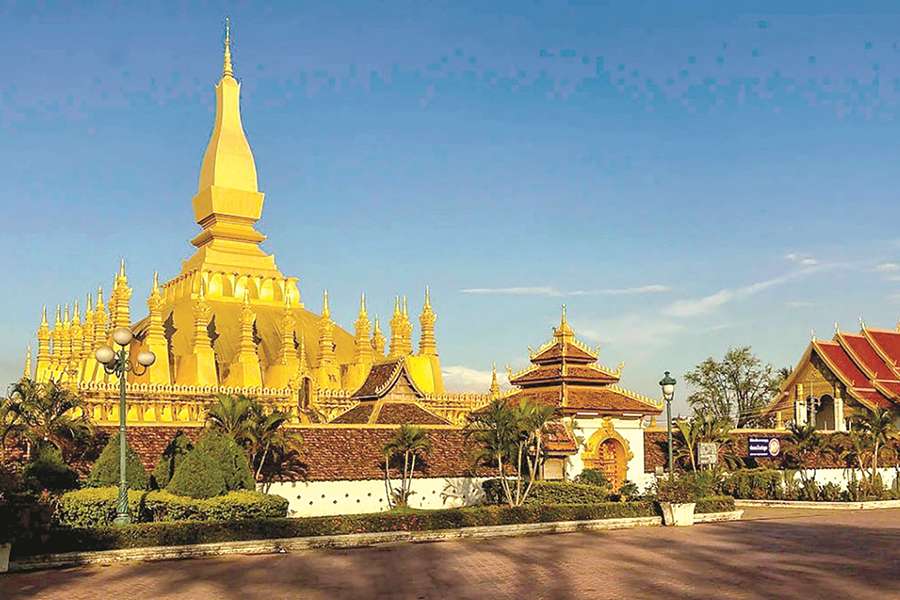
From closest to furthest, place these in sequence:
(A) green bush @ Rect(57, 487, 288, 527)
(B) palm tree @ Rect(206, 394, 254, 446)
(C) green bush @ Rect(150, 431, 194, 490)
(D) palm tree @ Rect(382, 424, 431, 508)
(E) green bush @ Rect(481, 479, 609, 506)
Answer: (A) green bush @ Rect(57, 487, 288, 527) → (C) green bush @ Rect(150, 431, 194, 490) → (B) palm tree @ Rect(206, 394, 254, 446) → (E) green bush @ Rect(481, 479, 609, 506) → (D) palm tree @ Rect(382, 424, 431, 508)

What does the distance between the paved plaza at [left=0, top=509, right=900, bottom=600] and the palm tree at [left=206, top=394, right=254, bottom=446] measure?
600cm

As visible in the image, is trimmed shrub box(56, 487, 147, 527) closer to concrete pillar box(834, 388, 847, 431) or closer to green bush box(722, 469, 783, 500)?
green bush box(722, 469, 783, 500)

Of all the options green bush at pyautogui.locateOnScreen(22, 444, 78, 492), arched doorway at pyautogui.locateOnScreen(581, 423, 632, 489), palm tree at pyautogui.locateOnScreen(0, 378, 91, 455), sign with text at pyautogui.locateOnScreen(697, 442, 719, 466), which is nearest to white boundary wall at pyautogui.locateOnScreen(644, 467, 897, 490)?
sign with text at pyautogui.locateOnScreen(697, 442, 719, 466)

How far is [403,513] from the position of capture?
83.2 ft

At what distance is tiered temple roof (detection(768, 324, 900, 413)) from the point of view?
171 feet

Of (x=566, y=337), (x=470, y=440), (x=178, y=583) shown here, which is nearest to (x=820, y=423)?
(x=566, y=337)

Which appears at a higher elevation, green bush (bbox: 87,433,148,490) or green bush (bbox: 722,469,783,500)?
green bush (bbox: 87,433,148,490)

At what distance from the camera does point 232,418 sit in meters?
27.3

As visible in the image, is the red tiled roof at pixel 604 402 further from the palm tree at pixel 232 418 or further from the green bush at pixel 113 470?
the green bush at pixel 113 470

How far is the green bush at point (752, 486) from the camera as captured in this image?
1494 inches

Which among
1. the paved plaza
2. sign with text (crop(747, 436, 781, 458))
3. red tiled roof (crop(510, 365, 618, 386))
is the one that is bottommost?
the paved plaza

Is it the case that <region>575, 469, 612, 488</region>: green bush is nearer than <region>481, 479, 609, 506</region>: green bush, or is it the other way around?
<region>481, 479, 609, 506</region>: green bush

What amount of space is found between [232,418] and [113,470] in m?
3.50

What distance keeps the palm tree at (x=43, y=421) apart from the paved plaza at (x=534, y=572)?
278 inches
